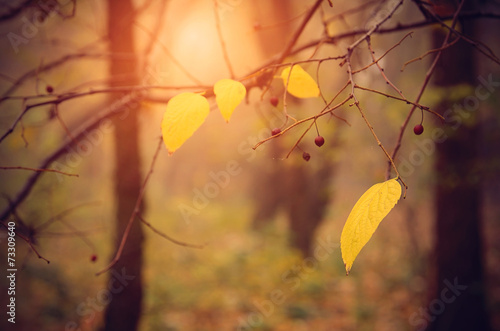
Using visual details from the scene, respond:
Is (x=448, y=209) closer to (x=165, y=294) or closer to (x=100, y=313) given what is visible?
(x=165, y=294)

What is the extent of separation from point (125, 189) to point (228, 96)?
1850mm

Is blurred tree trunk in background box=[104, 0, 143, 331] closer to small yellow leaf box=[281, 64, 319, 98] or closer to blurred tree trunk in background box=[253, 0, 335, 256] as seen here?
small yellow leaf box=[281, 64, 319, 98]

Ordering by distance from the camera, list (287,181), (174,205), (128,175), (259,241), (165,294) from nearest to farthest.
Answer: (128,175), (165,294), (287,181), (259,241), (174,205)

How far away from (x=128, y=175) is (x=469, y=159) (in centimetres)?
326

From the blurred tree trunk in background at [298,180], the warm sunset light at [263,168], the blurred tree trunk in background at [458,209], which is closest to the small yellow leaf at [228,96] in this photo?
the warm sunset light at [263,168]

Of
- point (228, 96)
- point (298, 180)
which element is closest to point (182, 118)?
point (228, 96)

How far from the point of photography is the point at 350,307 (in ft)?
16.3

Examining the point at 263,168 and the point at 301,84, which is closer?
the point at 301,84

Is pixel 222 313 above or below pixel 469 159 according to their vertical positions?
below

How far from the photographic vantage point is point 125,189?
2.24 meters

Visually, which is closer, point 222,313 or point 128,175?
point 128,175


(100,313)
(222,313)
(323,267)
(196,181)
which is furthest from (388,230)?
(196,181)

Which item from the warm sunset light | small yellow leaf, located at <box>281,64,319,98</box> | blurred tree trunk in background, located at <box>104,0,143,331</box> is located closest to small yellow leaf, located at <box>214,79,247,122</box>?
the warm sunset light

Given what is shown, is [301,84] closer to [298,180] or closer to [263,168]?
[298,180]
